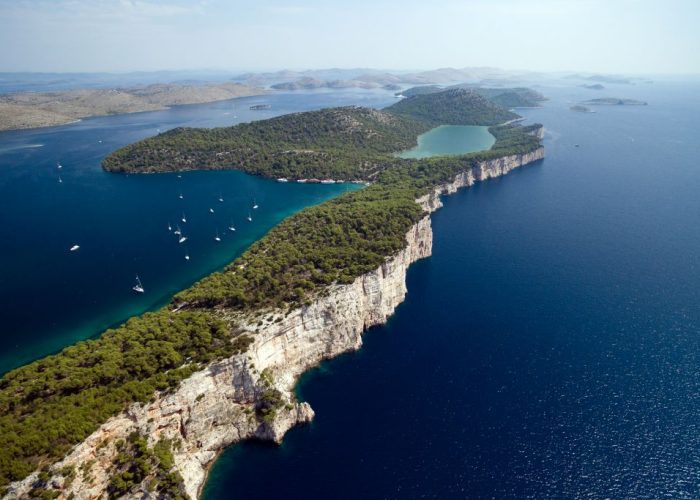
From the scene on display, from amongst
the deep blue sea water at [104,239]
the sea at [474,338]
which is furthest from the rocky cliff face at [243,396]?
the deep blue sea water at [104,239]

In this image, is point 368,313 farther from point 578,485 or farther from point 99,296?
point 99,296

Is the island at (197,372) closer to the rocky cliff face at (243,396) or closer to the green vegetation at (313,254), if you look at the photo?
the rocky cliff face at (243,396)

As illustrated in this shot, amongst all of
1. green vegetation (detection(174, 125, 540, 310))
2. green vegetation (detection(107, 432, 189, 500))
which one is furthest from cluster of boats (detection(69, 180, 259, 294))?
green vegetation (detection(107, 432, 189, 500))

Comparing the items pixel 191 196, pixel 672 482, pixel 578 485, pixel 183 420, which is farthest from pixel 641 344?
Result: pixel 191 196

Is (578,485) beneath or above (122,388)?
beneath

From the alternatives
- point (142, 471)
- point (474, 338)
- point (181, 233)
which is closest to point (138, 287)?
point (181, 233)
